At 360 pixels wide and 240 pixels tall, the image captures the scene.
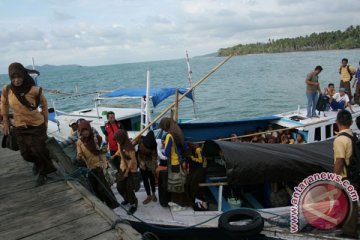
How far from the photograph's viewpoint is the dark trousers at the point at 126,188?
6332 millimetres

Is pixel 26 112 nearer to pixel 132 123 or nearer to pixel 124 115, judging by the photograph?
pixel 124 115

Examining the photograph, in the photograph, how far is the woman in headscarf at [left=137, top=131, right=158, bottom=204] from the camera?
255 inches

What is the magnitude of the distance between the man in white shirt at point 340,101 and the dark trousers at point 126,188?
27.7 ft

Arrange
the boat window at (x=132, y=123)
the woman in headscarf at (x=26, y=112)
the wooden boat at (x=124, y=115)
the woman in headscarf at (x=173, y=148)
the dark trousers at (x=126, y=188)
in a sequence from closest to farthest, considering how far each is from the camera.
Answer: the woman in headscarf at (x=26, y=112)
the woman in headscarf at (x=173, y=148)
the dark trousers at (x=126, y=188)
the wooden boat at (x=124, y=115)
the boat window at (x=132, y=123)

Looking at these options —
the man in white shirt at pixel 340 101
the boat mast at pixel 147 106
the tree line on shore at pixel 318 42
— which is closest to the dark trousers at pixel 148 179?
the boat mast at pixel 147 106

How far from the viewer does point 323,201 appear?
204 inches

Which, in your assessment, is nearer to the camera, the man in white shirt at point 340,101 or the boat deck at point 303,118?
the boat deck at point 303,118

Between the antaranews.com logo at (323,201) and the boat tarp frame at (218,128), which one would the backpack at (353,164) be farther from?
the boat tarp frame at (218,128)

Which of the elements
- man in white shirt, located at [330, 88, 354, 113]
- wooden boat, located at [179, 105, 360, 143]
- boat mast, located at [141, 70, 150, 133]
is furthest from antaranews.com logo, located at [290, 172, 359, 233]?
man in white shirt, located at [330, 88, 354, 113]

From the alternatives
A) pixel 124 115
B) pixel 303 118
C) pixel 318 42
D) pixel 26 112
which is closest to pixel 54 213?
pixel 26 112

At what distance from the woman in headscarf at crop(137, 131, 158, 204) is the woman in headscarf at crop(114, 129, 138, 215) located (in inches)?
14.3

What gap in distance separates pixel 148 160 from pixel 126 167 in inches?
22.7

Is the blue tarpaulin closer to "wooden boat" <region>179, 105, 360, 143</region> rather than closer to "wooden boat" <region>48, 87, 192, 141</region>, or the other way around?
"wooden boat" <region>48, 87, 192, 141</region>

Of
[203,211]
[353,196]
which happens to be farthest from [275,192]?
[353,196]
